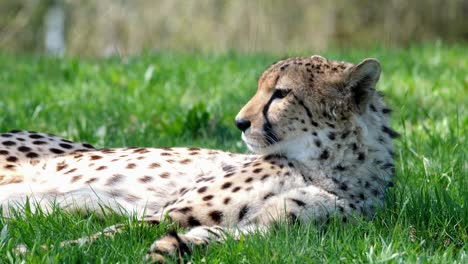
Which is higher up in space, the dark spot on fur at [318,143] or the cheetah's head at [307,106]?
the cheetah's head at [307,106]

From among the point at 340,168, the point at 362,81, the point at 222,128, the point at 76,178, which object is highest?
the point at 362,81

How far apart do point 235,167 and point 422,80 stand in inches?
145

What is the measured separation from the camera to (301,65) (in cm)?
377

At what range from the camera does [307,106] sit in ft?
11.9

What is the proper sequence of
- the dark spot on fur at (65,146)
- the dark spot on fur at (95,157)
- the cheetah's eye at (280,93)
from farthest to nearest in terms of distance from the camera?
the dark spot on fur at (65,146) < the dark spot on fur at (95,157) < the cheetah's eye at (280,93)

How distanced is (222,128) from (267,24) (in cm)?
944

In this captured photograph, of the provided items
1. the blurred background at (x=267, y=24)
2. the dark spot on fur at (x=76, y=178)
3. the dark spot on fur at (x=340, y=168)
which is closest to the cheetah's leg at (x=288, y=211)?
the dark spot on fur at (x=340, y=168)

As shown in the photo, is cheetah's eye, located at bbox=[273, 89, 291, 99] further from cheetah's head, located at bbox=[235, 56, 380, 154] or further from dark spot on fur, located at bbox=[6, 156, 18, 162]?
dark spot on fur, located at bbox=[6, 156, 18, 162]

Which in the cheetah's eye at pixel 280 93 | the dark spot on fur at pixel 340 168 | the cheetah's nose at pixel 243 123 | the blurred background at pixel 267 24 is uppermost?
the cheetah's eye at pixel 280 93

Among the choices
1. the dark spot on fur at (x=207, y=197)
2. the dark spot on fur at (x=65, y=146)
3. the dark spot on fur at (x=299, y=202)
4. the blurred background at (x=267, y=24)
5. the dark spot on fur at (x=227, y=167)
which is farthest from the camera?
the blurred background at (x=267, y=24)

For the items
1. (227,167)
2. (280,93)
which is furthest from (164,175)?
(280,93)

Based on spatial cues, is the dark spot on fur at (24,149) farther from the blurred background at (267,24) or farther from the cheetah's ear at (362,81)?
the blurred background at (267,24)

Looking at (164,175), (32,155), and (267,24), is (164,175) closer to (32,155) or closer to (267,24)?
(32,155)

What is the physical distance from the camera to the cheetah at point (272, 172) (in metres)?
3.39
